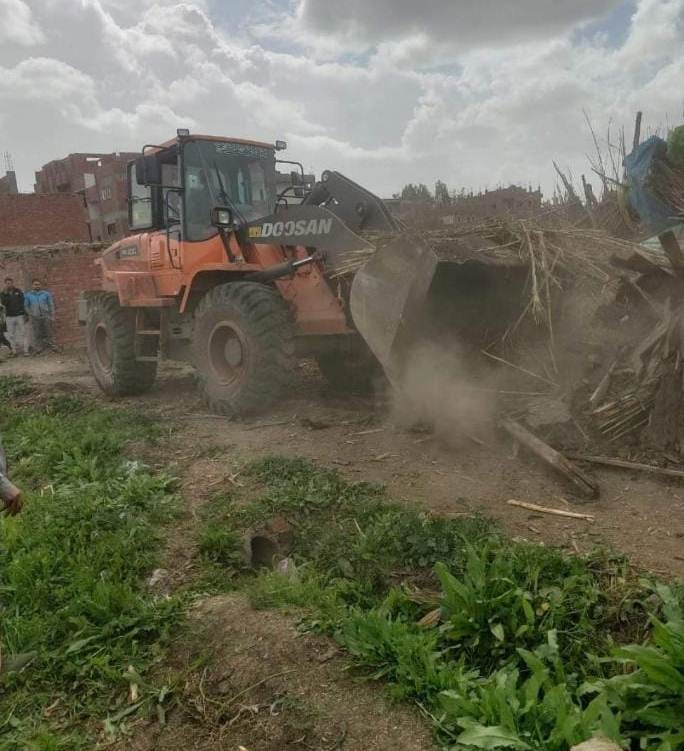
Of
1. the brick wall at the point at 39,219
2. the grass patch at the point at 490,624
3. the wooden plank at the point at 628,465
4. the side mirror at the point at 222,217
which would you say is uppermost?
the brick wall at the point at 39,219

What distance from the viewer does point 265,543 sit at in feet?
15.4

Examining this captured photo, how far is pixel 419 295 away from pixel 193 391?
4834 millimetres

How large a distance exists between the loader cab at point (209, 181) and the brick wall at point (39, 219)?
56.3 ft

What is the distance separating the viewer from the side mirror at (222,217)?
24.6 feet

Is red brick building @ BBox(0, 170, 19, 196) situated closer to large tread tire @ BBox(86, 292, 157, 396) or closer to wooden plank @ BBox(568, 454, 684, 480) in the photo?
large tread tire @ BBox(86, 292, 157, 396)

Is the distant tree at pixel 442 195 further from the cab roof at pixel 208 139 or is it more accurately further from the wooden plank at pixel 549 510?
the wooden plank at pixel 549 510

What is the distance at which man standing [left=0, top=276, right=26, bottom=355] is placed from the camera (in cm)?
1514

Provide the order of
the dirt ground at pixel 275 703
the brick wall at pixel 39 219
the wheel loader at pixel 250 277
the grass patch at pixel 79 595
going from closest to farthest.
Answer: the dirt ground at pixel 275 703
the grass patch at pixel 79 595
the wheel loader at pixel 250 277
the brick wall at pixel 39 219

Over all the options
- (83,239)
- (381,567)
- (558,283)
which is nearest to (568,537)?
(381,567)

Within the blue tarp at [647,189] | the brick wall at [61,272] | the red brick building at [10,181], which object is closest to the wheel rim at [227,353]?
the blue tarp at [647,189]

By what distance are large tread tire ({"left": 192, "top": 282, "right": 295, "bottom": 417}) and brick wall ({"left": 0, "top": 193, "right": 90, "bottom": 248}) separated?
60.9 ft

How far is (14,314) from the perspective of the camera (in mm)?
15227

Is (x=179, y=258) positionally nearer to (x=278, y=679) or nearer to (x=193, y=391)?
(x=193, y=391)

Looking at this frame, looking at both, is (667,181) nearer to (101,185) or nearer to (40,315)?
(40,315)
